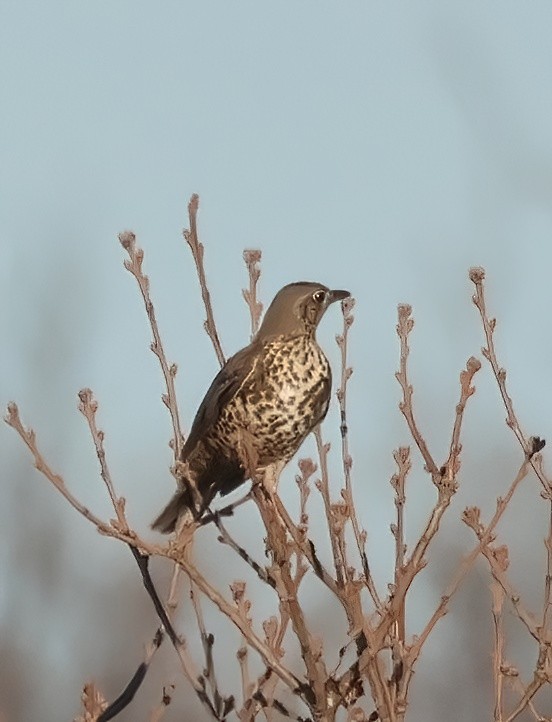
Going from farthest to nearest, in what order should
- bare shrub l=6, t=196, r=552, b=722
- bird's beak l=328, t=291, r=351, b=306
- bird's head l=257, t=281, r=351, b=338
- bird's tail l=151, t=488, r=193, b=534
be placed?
1. bird's beak l=328, t=291, r=351, b=306
2. bird's head l=257, t=281, r=351, b=338
3. bird's tail l=151, t=488, r=193, b=534
4. bare shrub l=6, t=196, r=552, b=722

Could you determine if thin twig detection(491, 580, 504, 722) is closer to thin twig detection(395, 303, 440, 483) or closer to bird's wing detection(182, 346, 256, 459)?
thin twig detection(395, 303, 440, 483)

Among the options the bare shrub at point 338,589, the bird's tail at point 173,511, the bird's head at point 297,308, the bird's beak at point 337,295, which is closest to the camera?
the bare shrub at point 338,589

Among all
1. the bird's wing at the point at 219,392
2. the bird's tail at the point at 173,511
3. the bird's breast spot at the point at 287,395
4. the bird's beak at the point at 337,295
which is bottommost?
the bird's tail at the point at 173,511

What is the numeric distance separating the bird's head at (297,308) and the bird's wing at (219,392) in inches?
6.1

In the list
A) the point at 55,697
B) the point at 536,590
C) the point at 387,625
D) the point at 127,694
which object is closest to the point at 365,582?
the point at 387,625

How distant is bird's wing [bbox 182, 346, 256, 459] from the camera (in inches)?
165

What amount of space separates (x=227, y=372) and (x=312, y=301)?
515mm

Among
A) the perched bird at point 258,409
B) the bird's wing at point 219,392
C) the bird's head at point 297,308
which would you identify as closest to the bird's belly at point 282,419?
the perched bird at point 258,409

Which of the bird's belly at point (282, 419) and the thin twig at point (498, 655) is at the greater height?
the bird's belly at point (282, 419)

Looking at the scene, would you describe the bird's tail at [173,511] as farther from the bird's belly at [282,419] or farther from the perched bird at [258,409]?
the bird's belly at [282,419]

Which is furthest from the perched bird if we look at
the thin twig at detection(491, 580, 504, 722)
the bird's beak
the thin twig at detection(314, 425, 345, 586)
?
the thin twig at detection(491, 580, 504, 722)

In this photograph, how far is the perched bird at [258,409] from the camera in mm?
4234

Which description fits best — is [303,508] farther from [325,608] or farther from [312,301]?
[325,608]

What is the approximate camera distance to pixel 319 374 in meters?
4.38
